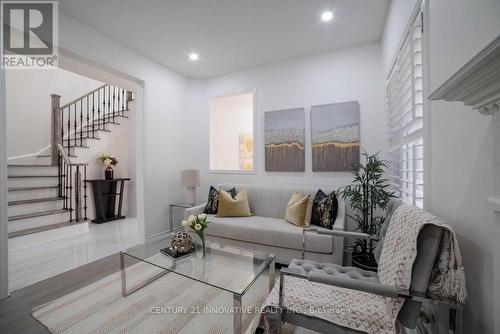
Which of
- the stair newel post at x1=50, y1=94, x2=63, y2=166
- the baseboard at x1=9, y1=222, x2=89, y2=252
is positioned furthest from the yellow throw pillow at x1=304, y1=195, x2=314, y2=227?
the stair newel post at x1=50, y1=94, x2=63, y2=166

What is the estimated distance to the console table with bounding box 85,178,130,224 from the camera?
450 centimetres

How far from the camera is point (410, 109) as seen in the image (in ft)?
5.43

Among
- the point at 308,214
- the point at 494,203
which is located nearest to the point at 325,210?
the point at 308,214

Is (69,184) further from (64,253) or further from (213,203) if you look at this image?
(213,203)

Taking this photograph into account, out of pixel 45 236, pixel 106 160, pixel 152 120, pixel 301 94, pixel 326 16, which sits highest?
pixel 326 16

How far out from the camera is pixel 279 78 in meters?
3.36

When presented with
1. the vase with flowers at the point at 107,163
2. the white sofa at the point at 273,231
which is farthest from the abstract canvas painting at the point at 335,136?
the vase with flowers at the point at 107,163

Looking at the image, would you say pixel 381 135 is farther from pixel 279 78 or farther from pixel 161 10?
pixel 161 10

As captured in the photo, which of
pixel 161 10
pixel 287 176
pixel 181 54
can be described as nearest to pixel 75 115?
pixel 181 54

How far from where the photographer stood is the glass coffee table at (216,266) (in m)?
1.45

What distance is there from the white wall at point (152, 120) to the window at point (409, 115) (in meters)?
3.16

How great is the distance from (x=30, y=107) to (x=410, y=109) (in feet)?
21.0

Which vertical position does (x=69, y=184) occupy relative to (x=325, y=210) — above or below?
above

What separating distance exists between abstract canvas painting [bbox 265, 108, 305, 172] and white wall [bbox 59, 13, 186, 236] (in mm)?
1637
